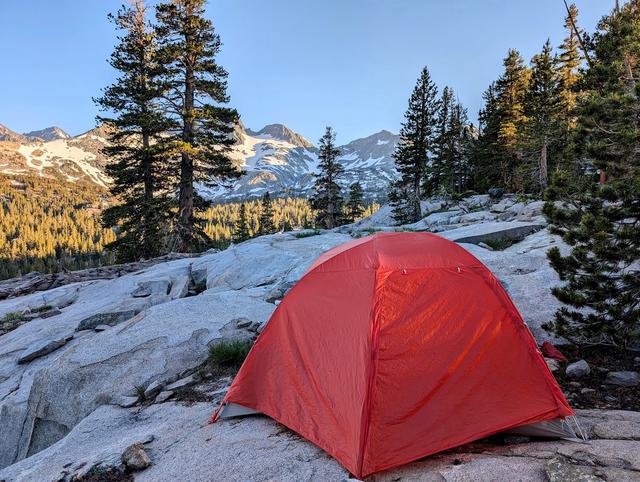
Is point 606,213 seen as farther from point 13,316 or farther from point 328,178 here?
point 328,178

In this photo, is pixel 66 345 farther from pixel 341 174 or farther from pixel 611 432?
pixel 341 174

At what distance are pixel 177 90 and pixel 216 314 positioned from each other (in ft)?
62.0

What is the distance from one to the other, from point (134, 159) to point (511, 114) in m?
38.7

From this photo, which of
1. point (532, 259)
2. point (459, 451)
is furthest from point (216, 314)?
point (532, 259)

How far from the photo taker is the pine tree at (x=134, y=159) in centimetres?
2256

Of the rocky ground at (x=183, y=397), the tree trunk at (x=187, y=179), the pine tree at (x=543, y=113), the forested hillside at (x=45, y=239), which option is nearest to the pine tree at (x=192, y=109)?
the tree trunk at (x=187, y=179)

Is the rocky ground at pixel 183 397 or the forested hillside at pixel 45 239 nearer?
the rocky ground at pixel 183 397

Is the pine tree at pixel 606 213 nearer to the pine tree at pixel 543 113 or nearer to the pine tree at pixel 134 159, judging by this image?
the pine tree at pixel 134 159

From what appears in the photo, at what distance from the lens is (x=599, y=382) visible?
195 inches

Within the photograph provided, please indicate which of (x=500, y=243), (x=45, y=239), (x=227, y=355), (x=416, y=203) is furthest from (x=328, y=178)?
(x=45, y=239)

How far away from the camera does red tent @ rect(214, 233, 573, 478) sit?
11.5ft

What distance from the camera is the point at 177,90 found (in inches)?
862

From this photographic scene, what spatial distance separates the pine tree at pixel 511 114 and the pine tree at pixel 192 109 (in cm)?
3018

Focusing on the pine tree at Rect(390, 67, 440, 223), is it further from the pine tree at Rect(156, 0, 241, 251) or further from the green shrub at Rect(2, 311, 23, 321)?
the green shrub at Rect(2, 311, 23, 321)
